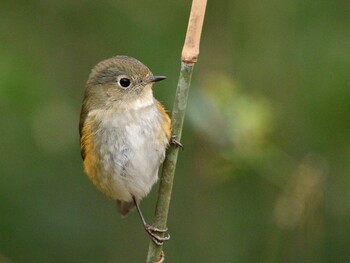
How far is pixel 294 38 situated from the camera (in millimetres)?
7500

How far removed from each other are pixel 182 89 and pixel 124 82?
3.77ft

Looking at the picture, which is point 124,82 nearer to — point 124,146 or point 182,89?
point 124,146

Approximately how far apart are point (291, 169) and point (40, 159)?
182 centimetres

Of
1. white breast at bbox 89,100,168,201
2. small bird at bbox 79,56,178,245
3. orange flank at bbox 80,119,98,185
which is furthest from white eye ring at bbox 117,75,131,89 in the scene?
orange flank at bbox 80,119,98,185

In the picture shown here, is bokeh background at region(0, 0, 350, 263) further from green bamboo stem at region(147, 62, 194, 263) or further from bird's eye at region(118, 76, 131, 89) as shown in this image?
green bamboo stem at region(147, 62, 194, 263)

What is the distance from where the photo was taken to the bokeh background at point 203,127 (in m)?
7.02

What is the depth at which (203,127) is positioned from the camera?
22.7ft

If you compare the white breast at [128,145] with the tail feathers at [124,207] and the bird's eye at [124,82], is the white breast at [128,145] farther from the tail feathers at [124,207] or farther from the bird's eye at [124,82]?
the tail feathers at [124,207]

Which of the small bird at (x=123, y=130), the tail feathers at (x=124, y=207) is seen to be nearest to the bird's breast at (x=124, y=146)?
the small bird at (x=123, y=130)

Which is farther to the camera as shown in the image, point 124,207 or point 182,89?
point 124,207

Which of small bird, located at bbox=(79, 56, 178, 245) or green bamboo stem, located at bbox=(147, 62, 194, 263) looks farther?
small bird, located at bbox=(79, 56, 178, 245)

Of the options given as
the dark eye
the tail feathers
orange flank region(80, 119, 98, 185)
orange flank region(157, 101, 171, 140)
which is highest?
the dark eye

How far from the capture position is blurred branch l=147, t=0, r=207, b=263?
5.48m

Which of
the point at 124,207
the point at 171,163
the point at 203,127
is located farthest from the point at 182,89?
the point at 124,207
